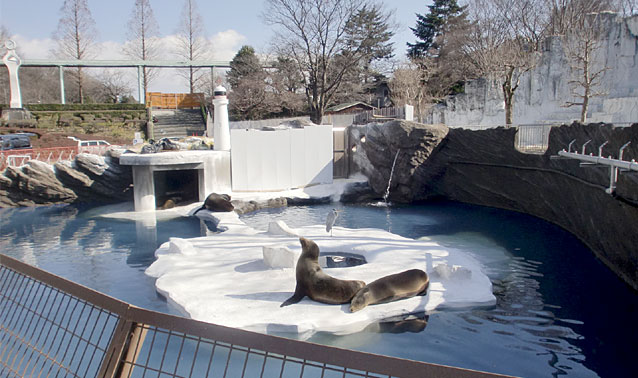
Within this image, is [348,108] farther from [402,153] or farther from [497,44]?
[402,153]

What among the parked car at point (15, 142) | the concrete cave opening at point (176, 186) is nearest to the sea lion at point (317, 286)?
the concrete cave opening at point (176, 186)

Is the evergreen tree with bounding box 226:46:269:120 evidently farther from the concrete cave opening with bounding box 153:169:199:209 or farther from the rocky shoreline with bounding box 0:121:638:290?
the rocky shoreline with bounding box 0:121:638:290

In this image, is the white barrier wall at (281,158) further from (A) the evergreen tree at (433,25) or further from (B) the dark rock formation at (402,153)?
(A) the evergreen tree at (433,25)

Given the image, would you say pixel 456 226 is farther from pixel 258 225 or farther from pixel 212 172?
A: pixel 212 172

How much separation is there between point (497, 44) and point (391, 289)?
24.6 metres

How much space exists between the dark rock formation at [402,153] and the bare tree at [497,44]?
380 inches

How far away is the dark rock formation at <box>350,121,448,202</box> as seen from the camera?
1703cm

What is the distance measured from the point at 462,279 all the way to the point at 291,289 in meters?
2.72

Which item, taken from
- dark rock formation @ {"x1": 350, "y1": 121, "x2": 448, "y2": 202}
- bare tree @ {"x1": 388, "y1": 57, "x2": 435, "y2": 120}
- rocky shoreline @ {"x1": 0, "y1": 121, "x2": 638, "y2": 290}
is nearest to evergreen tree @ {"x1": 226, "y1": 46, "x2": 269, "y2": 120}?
bare tree @ {"x1": 388, "y1": 57, "x2": 435, "y2": 120}

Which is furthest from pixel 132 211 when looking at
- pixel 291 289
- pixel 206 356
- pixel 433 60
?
pixel 433 60

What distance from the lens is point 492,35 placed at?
2761 cm

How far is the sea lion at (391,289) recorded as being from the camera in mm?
6696

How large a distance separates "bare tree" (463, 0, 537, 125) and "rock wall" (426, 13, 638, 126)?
659mm

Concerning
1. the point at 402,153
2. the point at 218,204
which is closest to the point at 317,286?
the point at 218,204
